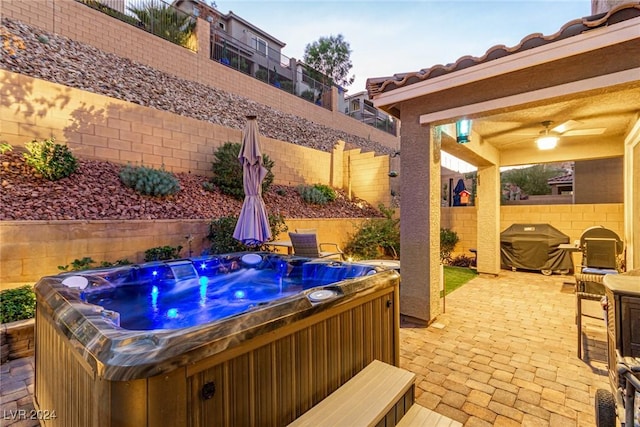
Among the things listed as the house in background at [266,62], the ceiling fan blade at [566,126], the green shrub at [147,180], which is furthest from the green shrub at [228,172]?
the house in background at [266,62]

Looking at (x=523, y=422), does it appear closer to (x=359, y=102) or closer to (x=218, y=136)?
(x=218, y=136)

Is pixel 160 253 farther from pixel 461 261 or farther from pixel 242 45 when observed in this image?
pixel 242 45

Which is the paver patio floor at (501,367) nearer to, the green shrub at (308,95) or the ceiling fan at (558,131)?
the ceiling fan at (558,131)

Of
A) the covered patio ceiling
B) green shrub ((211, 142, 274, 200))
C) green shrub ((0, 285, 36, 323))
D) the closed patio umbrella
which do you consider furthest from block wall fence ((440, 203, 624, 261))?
green shrub ((0, 285, 36, 323))

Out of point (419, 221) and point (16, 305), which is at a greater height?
point (419, 221)

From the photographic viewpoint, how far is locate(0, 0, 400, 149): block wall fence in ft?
27.3

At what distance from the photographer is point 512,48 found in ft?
11.0

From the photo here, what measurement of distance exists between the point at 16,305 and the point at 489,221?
9.37 m

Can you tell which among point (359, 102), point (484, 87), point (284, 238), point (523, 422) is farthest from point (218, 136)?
point (359, 102)

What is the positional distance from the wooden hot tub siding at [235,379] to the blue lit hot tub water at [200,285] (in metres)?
0.95

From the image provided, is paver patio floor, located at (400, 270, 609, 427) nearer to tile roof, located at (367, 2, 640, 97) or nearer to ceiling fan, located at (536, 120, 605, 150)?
ceiling fan, located at (536, 120, 605, 150)

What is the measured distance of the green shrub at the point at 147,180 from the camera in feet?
21.1

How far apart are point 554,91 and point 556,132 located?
322cm

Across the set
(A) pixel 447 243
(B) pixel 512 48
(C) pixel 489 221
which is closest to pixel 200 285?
(B) pixel 512 48
